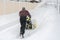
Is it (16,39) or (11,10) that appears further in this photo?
(11,10)

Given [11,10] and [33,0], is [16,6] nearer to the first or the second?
[11,10]

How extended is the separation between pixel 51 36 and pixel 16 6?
12065 millimetres

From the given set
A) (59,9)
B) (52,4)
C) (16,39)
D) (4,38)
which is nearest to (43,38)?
(16,39)

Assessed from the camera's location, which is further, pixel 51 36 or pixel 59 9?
pixel 59 9

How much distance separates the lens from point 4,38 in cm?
823

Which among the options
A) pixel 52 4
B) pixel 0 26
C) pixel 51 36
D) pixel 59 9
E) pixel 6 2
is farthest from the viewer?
pixel 52 4

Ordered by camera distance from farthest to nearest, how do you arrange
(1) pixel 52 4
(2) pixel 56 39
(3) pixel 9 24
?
1. (1) pixel 52 4
2. (3) pixel 9 24
3. (2) pixel 56 39

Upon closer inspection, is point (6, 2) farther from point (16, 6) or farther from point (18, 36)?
point (18, 36)

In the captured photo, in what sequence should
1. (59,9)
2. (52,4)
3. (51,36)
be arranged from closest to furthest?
(51,36), (59,9), (52,4)

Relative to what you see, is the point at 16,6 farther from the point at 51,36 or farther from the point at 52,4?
the point at 51,36

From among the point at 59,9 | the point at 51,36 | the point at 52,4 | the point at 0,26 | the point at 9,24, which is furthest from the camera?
the point at 52,4

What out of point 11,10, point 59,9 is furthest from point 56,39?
point 11,10

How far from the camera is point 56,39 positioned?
782 cm

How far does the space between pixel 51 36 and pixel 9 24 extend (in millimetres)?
3195
